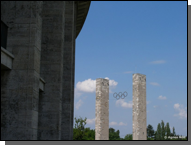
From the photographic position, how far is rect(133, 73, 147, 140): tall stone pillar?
36.9 metres

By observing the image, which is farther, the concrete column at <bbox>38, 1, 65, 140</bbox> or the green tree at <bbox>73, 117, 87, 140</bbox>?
the green tree at <bbox>73, 117, 87, 140</bbox>

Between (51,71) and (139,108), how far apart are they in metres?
23.2

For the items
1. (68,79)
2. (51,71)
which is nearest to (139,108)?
(68,79)

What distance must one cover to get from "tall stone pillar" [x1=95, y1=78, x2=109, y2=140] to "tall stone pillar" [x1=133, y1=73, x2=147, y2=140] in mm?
3618

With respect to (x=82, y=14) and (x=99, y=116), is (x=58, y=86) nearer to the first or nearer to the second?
(x=82, y=14)

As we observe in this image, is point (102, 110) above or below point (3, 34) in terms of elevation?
below

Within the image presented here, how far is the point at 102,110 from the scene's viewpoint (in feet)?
126

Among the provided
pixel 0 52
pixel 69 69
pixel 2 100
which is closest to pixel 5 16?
pixel 0 52

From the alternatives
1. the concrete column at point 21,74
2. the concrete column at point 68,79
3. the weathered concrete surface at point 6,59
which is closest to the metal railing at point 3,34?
the concrete column at point 21,74

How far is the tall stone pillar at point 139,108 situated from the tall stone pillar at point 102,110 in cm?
362

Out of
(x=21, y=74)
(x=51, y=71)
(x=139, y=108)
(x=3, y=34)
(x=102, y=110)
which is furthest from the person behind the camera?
(x=102, y=110)

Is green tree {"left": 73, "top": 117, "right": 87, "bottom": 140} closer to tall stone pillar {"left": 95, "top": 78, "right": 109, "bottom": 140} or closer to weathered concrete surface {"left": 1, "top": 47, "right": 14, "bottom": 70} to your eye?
tall stone pillar {"left": 95, "top": 78, "right": 109, "bottom": 140}

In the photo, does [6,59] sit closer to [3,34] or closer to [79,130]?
[3,34]

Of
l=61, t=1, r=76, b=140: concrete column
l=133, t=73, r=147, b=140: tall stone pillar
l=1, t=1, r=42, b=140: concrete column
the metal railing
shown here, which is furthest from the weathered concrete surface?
l=133, t=73, r=147, b=140: tall stone pillar
